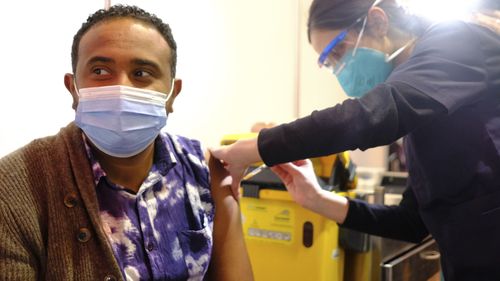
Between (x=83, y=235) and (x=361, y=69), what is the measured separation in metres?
0.96

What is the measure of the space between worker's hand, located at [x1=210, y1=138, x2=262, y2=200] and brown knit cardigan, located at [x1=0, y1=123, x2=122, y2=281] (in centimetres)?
38

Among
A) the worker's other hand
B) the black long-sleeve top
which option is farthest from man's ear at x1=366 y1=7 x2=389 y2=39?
the worker's other hand

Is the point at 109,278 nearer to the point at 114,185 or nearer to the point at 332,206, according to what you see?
the point at 114,185

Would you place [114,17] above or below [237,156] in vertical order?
above

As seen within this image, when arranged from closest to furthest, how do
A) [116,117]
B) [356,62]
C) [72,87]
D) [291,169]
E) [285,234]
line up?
[116,117] < [72,87] < [356,62] < [291,169] < [285,234]

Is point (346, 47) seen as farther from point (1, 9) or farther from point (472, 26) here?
point (1, 9)

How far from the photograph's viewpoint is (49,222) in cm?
84

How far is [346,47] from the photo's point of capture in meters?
1.29

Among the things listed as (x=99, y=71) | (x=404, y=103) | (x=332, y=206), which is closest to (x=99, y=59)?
(x=99, y=71)

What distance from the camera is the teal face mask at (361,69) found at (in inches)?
49.6

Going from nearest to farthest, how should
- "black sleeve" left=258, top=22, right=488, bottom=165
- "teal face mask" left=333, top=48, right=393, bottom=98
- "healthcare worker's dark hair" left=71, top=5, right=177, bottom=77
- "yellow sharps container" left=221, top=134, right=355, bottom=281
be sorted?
"black sleeve" left=258, top=22, right=488, bottom=165, "healthcare worker's dark hair" left=71, top=5, right=177, bottom=77, "teal face mask" left=333, top=48, right=393, bottom=98, "yellow sharps container" left=221, top=134, right=355, bottom=281

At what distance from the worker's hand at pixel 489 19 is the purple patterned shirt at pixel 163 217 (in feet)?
2.71

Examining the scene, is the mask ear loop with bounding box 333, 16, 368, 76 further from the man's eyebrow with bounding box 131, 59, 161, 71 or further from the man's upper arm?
the man's eyebrow with bounding box 131, 59, 161, 71

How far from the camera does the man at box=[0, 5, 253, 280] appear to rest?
2.73 ft
